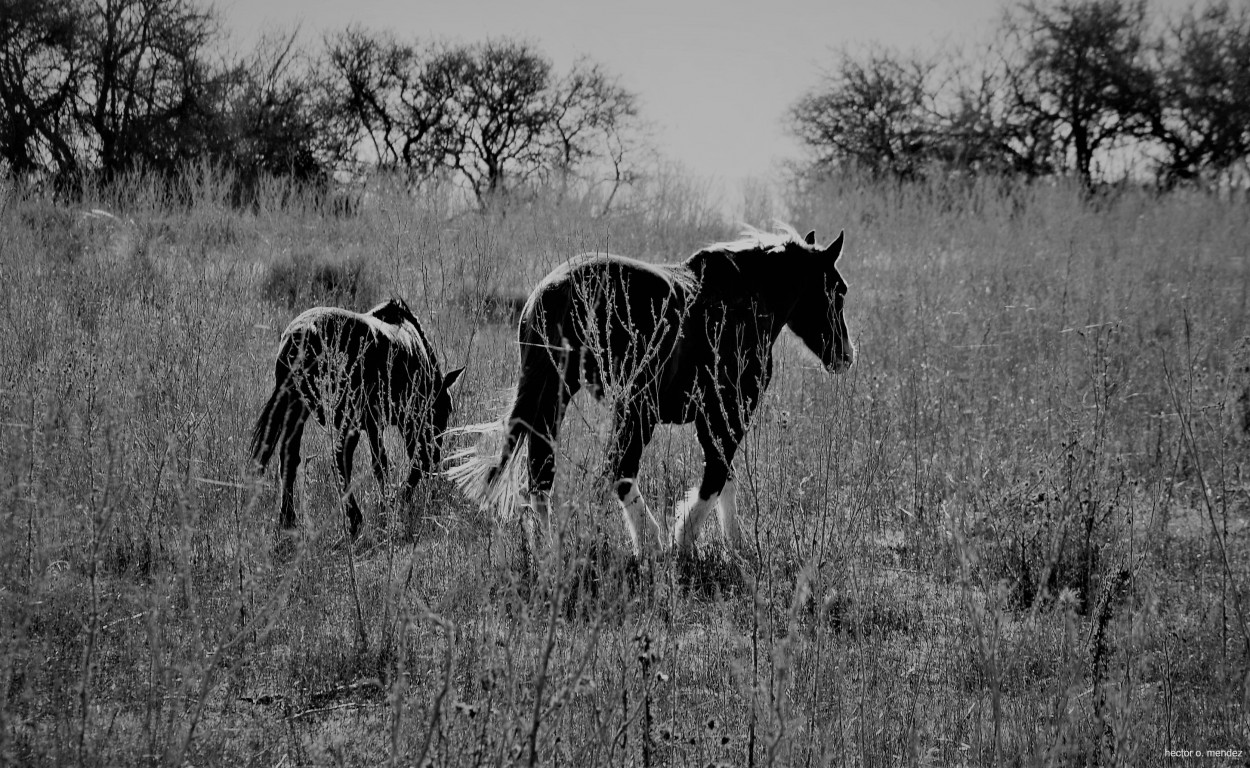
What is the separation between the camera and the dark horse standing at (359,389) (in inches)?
179

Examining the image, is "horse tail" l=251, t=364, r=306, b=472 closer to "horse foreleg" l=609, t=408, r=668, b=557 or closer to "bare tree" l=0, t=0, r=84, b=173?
"horse foreleg" l=609, t=408, r=668, b=557

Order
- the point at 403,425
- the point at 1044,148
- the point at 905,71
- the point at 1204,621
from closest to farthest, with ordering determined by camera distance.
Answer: the point at 1204,621
the point at 403,425
the point at 1044,148
the point at 905,71

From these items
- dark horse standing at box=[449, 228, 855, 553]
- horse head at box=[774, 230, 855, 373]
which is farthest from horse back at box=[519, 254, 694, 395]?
horse head at box=[774, 230, 855, 373]

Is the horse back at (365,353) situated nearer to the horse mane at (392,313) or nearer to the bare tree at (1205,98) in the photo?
the horse mane at (392,313)

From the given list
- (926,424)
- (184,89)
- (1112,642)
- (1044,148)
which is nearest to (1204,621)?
(1112,642)

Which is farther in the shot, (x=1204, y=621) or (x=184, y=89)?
(x=184, y=89)

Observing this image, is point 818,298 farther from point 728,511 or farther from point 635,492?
point 635,492

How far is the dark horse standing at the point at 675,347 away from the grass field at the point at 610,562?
24 centimetres

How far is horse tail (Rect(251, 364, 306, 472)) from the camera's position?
14.7ft

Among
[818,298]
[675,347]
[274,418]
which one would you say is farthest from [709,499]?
[274,418]

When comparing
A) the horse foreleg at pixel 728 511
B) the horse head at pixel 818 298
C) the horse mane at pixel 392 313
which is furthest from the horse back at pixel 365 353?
the horse head at pixel 818 298

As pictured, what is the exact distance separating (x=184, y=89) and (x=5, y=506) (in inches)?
756

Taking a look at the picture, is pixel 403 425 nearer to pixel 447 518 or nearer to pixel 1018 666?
pixel 447 518

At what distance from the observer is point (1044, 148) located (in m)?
24.0
